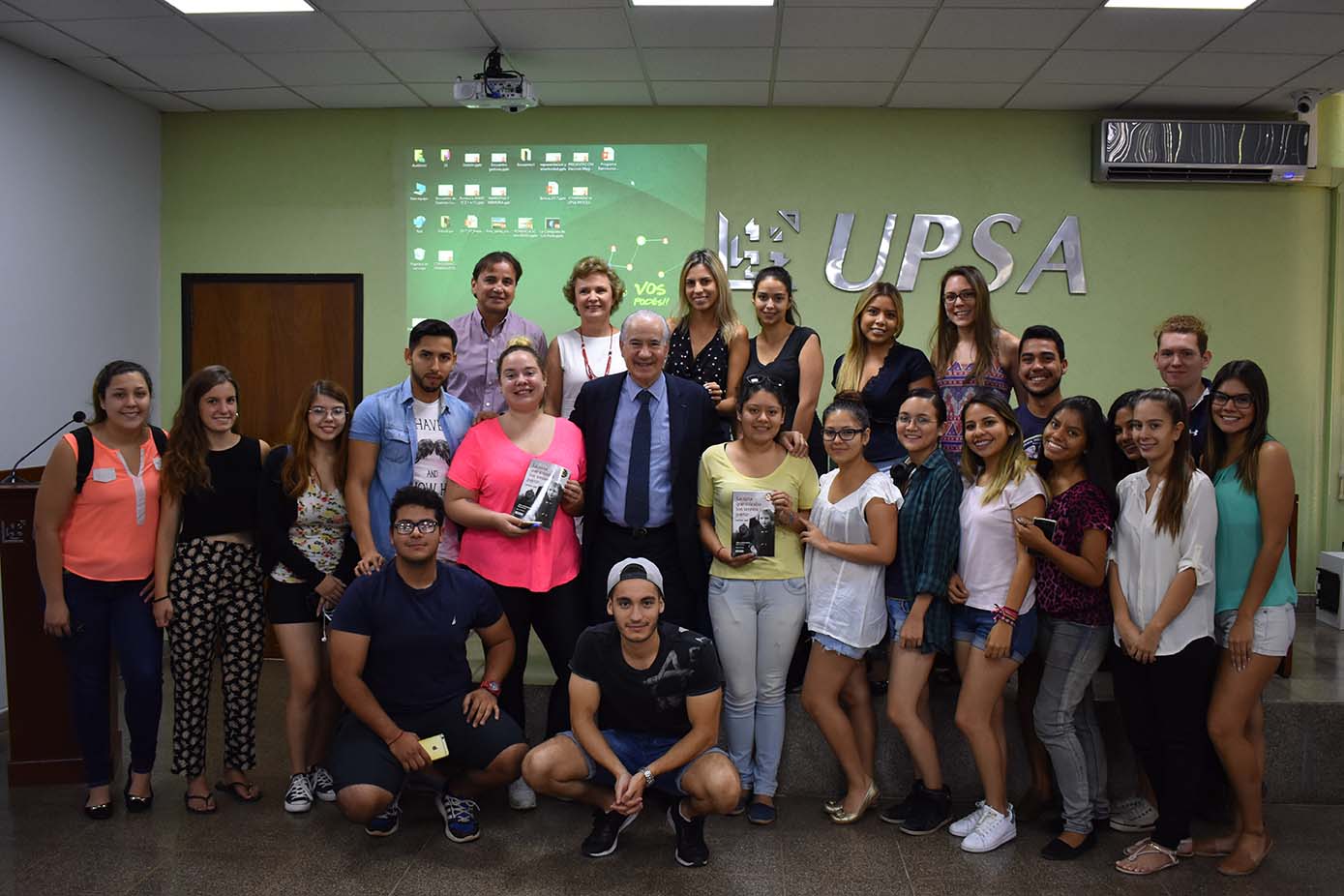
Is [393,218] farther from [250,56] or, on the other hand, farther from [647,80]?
[647,80]

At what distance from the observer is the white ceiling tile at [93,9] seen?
14.5ft

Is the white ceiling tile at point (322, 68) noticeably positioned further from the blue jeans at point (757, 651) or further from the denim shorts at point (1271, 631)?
the denim shorts at point (1271, 631)

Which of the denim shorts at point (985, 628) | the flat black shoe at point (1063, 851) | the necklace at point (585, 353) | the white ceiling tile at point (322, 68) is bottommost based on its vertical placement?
the flat black shoe at point (1063, 851)

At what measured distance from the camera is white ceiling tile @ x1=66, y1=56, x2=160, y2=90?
17.2 feet

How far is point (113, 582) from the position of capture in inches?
137

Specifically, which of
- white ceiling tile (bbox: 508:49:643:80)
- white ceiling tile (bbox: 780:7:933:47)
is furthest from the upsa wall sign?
white ceiling tile (bbox: 780:7:933:47)

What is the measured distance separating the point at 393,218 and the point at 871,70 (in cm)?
295

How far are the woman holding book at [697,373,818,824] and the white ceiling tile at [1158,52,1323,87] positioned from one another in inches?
132

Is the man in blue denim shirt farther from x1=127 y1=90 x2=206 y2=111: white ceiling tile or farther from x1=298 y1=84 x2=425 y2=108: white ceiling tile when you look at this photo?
x1=127 y1=90 x2=206 y2=111: white ceiling tile

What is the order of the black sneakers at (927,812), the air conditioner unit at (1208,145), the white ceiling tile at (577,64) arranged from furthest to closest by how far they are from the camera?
the air conditioner unit at (1208,145) < the white ceiling tile at (577,64) < the black sneakers at (927,812)

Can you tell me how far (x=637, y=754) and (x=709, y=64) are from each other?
3.61m

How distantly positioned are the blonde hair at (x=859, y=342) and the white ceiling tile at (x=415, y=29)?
2.35 metres

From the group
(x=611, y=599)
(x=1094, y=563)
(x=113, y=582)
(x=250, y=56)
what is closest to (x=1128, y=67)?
(x=1094, y=563)

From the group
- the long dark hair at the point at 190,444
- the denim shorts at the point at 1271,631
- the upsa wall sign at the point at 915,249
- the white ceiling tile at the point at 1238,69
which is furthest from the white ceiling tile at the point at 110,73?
the denim shorts at the point at 1271,631
